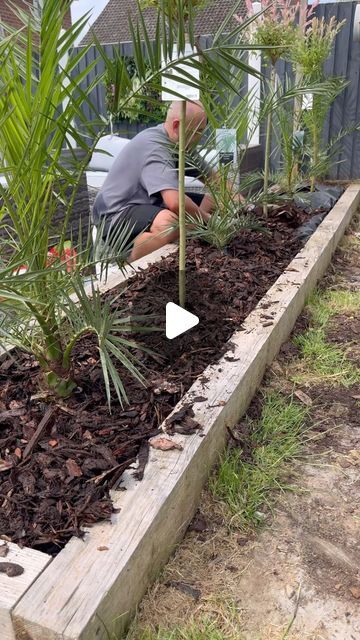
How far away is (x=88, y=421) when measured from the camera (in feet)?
4.69

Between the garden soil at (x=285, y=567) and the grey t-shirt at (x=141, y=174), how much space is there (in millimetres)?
1788

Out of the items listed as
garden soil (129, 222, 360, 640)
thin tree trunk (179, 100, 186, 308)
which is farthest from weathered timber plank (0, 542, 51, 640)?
thin tree trunk (179, 100, 186, 308)

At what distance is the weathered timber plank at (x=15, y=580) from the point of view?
36.5 inches

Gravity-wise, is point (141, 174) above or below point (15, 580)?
above

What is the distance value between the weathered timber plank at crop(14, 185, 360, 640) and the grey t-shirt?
1.35 metres

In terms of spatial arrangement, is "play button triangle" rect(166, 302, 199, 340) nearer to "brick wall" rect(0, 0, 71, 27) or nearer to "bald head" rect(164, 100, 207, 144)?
"brick wall" rect(0, 0, 71, 27)

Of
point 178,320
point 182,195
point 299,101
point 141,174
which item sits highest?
point 299,101

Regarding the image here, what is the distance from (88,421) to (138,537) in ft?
1.38

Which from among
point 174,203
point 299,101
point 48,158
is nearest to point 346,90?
point 299,101

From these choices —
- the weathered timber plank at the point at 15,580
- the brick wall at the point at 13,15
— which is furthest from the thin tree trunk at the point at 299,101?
the weathered timber plank at the point at 15,580

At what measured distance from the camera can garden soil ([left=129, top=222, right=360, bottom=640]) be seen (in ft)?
3.72

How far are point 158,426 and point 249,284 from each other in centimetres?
121

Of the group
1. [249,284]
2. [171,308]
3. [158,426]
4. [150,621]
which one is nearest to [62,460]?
[158,426]

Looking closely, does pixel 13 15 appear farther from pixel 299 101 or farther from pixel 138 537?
pixel 138 537
